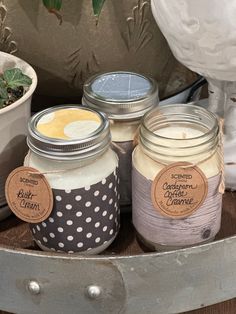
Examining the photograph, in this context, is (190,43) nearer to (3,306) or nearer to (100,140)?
(100,140)

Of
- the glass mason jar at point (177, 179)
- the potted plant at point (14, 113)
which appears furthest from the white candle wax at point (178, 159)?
the potted plant at point (14, 113)

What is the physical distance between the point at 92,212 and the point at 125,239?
0.07 m

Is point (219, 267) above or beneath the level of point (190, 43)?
beneath

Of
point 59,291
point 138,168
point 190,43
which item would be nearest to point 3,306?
point 59,291

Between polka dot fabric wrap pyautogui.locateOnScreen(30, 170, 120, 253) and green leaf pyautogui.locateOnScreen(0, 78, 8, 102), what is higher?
green leaf pyautogui.locateOnScreen(0, 78, 8, 102)

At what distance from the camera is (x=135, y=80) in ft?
1.98

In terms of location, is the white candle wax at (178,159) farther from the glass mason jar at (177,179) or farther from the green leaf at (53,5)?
the green leaf at (53,5)

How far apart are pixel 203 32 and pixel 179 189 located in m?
0.12

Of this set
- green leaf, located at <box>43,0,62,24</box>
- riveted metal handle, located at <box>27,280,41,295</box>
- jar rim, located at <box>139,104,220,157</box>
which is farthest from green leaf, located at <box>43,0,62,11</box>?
riveted metal handle, located at <box>27,280,41,295</box>

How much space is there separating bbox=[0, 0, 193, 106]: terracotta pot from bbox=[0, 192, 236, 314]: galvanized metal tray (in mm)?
203

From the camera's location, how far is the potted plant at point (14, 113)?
0.56m

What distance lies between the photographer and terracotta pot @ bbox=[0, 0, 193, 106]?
0.59 m

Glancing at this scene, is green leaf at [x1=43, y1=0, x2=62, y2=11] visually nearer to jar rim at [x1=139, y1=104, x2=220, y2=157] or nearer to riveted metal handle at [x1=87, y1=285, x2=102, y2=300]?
jar rim at [x1=139, y1=104, x2=220, y2=157]

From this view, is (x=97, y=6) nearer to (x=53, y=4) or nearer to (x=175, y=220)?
(x=53, y=4)
